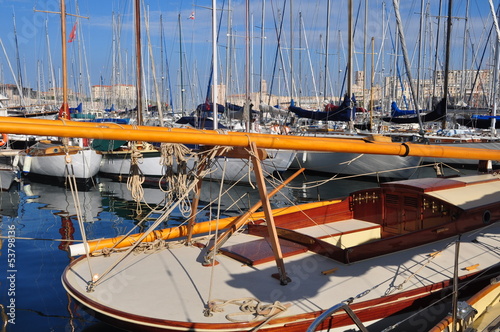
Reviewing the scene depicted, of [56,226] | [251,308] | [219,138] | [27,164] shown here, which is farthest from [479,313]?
[27,164]

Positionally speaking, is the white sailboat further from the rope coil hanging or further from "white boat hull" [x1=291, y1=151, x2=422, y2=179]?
the rope coil hanging

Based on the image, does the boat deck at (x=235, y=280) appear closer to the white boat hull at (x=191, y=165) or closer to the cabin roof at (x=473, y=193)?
the cabin roof at (x=473, y=193)

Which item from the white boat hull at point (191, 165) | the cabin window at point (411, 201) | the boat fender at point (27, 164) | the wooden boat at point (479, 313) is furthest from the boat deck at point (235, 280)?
the boat fender at point (27, 164)

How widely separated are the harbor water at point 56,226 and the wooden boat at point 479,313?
0.75m

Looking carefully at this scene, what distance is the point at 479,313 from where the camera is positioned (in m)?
6.44

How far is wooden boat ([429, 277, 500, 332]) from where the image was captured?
5723 millimetres

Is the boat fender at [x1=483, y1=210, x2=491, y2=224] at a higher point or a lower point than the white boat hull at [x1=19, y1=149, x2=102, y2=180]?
higher

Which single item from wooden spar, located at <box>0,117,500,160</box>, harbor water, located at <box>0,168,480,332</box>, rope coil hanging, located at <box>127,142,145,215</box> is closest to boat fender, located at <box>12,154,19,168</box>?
harbor water, located at <box>0,168,480,332</box>

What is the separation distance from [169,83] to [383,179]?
986 inches

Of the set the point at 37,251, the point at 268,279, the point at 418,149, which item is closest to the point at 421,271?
the point at 418,149

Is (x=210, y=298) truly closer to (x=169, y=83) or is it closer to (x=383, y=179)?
(x=383, y=179)

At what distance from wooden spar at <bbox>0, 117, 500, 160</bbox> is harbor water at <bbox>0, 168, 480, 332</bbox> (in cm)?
116

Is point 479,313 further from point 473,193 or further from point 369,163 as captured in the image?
point 369,163

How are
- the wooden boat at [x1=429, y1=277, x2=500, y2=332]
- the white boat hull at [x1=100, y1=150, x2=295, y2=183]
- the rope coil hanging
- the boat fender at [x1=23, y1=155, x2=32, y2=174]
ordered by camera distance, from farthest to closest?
the boat fender at [x1=23, y1=155, x2=32, y2=174] < the white boat hull at [x1=100, y1=150, x2=295, y2=183] < the rope coil hanging < the wooden boat at [x1=429, y1=277, x2=500, y2=332]
